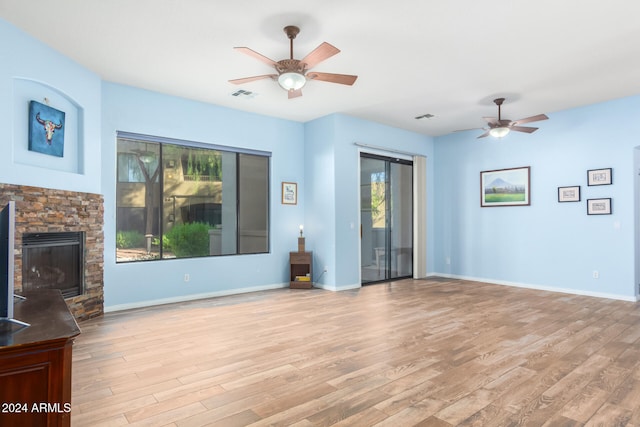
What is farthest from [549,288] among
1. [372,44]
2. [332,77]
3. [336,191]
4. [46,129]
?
[46,129]

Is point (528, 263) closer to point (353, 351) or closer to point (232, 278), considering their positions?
point (353, 351)

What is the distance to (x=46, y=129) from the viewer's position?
4.00 metres

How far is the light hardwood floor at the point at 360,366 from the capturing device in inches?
91.3

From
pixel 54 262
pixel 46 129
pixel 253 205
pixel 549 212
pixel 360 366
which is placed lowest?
pixel 360 366

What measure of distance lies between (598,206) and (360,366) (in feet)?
16.5

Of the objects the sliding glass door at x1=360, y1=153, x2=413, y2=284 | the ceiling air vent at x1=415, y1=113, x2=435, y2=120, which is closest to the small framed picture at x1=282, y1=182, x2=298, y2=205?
the sliding glass door at x1=360, y1=153, x2=413, y2=284

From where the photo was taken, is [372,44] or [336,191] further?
[336,191]

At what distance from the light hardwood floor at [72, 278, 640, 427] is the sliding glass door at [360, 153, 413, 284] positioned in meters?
2.18

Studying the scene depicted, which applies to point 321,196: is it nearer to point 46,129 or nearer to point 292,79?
point 292,79

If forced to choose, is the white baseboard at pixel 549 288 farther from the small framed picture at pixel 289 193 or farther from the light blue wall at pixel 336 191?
the small framed picture at pixel 289 193

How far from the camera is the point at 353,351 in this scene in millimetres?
3408

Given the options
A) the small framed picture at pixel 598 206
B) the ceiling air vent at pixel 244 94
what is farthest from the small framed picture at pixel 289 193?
the small framed picture at pixel 598 206

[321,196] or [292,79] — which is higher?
[292,79]

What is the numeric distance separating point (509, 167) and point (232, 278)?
5.34 meters
